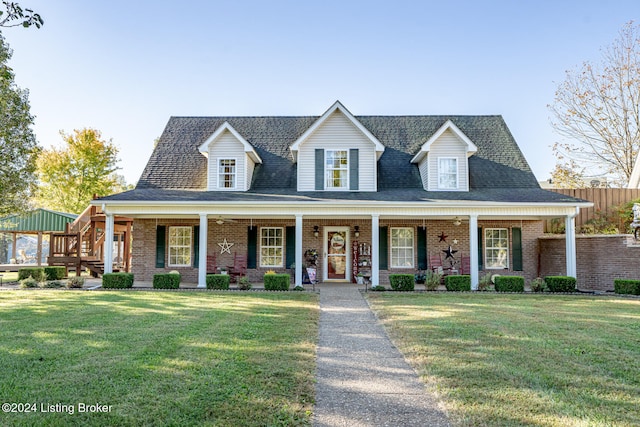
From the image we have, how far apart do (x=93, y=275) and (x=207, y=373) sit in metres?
16.8

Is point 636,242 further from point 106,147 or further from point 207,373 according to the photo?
point 106,147

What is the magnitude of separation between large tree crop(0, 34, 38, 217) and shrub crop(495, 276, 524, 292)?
16.9 metres

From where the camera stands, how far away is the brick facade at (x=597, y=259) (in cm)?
1334

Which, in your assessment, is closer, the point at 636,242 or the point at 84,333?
the point at 84,333

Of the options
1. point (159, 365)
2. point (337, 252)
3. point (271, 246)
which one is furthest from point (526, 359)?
point (271, 246)

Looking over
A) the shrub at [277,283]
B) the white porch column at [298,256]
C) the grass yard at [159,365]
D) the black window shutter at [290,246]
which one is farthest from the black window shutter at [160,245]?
the grass yard at [159,365]

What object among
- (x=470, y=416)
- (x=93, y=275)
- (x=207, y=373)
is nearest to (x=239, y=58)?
(x=93, y=275)

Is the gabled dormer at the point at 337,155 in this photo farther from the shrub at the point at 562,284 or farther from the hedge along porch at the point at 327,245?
the shrub at the point at 562,284

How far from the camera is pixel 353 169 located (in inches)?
643

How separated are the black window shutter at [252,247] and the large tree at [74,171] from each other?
17.1 metres

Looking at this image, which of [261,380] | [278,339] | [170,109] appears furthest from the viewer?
[170,109]

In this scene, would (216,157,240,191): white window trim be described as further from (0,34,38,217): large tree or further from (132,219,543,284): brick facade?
(0,34,38,217): large tree

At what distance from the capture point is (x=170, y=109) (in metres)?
20.6

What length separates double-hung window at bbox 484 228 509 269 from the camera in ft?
54.4
